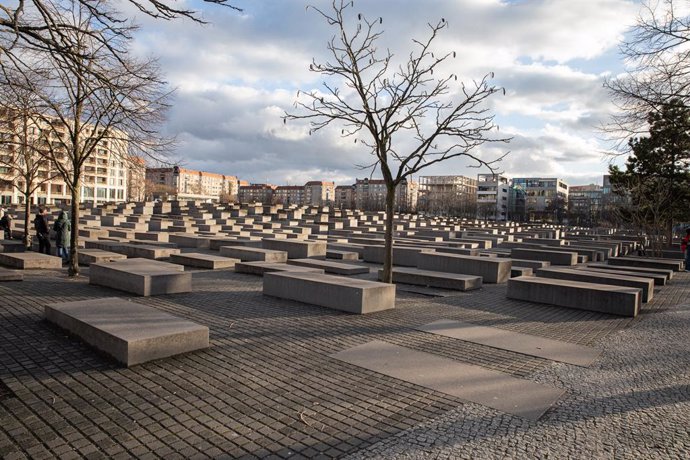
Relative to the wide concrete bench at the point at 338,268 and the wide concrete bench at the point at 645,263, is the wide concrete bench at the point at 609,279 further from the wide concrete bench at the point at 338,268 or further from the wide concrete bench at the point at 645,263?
the wide concrete bench at the point at 645,263

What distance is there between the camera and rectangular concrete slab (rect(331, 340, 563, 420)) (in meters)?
4.91

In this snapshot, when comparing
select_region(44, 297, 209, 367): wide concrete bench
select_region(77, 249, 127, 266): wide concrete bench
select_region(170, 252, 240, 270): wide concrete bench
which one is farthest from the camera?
select_region(170, 252, 240, 270): wide concrete bench

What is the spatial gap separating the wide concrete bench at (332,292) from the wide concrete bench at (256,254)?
17.9 ft

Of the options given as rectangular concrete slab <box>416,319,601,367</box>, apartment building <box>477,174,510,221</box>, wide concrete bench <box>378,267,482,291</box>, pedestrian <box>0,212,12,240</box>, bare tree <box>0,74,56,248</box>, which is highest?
apartment building <box>477,174,510,221</box>

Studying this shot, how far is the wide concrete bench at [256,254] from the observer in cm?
1598

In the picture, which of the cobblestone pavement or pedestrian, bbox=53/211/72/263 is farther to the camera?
pedestrian, bbox=53/211/72/263

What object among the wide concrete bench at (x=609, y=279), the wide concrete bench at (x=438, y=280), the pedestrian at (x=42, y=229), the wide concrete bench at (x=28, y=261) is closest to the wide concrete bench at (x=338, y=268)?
the wide concrete bench at (x=438, y=280)

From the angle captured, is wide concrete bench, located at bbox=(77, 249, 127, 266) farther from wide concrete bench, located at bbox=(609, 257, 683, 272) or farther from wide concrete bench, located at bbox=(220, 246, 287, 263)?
wide concrete bench, located at bbox=(609, 257, 683, 272)

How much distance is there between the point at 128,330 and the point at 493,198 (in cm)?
15099

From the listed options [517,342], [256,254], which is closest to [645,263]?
[517,342]

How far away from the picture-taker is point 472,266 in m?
14.4

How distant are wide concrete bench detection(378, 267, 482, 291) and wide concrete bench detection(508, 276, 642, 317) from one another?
1182 millimetres

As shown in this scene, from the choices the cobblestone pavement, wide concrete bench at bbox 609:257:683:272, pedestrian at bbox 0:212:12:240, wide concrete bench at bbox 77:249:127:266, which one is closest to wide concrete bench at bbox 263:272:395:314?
the cobblestone pavement

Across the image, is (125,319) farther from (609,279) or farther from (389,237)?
(609,279)
